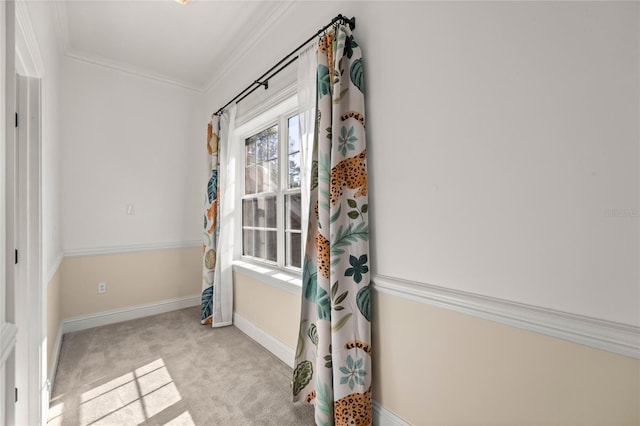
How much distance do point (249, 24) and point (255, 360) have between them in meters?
2.72

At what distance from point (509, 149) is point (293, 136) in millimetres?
1731

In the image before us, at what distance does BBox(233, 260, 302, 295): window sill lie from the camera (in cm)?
220

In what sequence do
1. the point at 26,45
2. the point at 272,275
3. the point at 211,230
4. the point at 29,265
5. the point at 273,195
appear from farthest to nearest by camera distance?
the point at 211,230 → the point at 273,195 → the point at 272,275 → the point at 29,265 → the point at 26,45

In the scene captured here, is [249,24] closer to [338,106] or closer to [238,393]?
[338,106]

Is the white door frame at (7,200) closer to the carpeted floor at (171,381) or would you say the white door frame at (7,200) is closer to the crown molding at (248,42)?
the carpeted floor at (171,381)

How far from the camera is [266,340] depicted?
249 cm

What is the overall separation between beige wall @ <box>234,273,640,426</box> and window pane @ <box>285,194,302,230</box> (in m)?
1.09

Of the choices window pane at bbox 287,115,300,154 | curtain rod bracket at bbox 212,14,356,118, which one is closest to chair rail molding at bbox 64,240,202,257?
curtain rod bracket at bbox 212,14,356,118

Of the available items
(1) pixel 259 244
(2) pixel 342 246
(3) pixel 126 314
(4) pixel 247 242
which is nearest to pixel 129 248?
(3) pixel 126 314

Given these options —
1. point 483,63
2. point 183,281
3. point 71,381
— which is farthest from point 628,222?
point 183,281

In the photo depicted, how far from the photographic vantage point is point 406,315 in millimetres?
1417

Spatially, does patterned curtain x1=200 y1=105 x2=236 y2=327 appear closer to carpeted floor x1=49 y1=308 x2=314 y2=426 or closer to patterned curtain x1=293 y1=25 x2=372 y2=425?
carpeted floor x1=49 y1=308 x2=314 y2=426

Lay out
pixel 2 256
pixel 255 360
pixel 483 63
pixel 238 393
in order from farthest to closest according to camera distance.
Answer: pixel 255 360, pixel 238 393, pixel 483 63, pixel 2 256

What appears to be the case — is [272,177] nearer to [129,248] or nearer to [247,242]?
[247,242]
